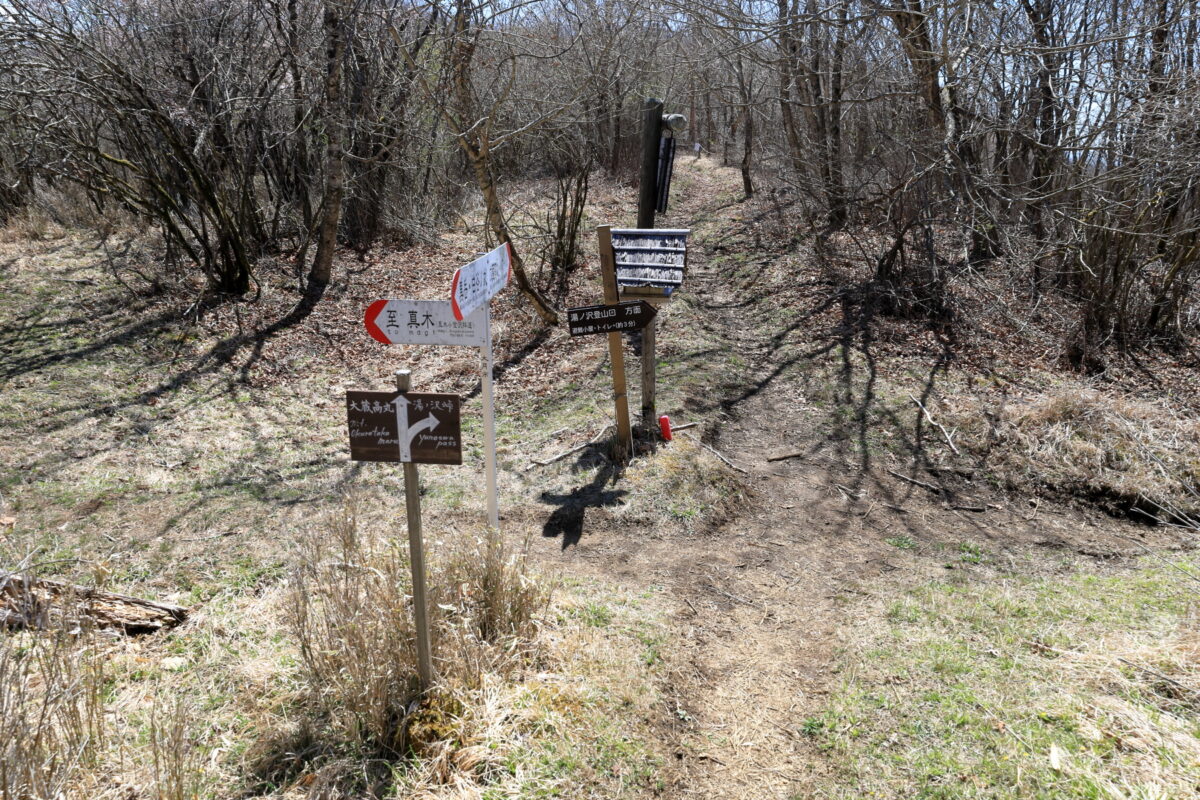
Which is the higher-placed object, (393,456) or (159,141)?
(159,141)

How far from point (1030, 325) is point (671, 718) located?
28.4 feet

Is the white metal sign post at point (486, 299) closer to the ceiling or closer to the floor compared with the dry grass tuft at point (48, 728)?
closer to the ceiling

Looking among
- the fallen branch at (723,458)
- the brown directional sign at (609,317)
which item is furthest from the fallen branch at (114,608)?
the fallen branch at (723,458)

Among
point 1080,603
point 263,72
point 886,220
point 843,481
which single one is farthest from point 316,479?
point 886,220

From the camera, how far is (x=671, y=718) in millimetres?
3764

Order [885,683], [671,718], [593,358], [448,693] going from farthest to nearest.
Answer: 1. [593,358]
2. [885,683]
3. [671,718]
4. [448,693]

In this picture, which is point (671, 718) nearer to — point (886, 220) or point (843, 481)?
point (843, 481)

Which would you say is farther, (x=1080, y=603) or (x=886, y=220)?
(x=886, y=220)

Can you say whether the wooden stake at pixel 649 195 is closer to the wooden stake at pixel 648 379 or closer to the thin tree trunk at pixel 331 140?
the wooden stake at pixel 648 379

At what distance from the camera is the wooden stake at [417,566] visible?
315cm

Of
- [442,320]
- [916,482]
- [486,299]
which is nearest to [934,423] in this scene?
[916,482]

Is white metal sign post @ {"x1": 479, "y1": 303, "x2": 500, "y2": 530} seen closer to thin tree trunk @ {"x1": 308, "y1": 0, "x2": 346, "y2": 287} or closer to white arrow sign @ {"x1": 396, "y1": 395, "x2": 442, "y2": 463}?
white arrow sign @ {"x1": 396, "y1": 395, "x2": 442, "y2": 463}

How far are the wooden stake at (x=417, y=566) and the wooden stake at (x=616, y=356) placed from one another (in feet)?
10.9

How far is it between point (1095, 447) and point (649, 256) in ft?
14.5
